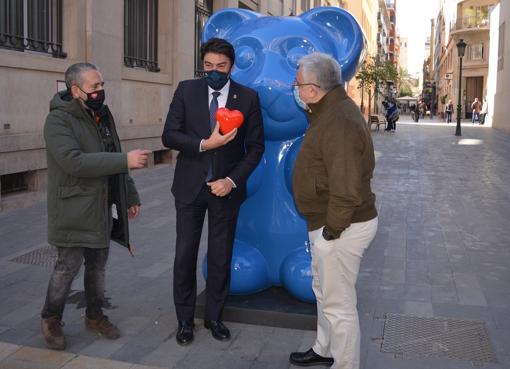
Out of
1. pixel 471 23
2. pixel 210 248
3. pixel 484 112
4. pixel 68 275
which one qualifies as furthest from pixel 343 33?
pixel 471 23

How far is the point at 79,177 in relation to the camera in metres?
3.79

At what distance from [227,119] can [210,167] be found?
1.23ft

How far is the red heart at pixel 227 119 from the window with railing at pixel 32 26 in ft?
21.1

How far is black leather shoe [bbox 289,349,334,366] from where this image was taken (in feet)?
12.3

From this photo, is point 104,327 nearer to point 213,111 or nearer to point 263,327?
point 263,327

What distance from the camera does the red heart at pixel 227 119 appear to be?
368cm

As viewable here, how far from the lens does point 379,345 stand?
4.12 metres

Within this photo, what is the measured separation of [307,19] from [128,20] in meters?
9.13

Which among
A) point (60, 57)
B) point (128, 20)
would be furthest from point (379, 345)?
point (128, 20)

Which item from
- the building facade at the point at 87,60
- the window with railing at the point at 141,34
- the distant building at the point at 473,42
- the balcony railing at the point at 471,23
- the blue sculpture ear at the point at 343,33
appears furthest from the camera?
the distant building at the point at 473,42

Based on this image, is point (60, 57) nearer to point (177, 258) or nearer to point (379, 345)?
point (177, 258)

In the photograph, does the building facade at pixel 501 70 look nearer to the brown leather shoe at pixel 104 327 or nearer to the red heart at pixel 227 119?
the red heart at pixel 227 119

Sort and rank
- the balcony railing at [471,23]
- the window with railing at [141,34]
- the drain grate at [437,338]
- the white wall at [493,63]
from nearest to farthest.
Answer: the drain grate at [437,338] → the window with railing at [141,34] → the white wall at [493,63] → the balcony railing at [471,23]

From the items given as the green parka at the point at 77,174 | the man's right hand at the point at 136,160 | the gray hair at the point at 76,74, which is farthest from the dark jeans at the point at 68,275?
the gray hair at the point at 76,74
